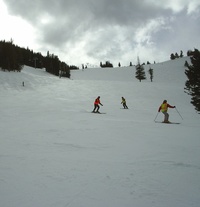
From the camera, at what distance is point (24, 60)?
9056cm

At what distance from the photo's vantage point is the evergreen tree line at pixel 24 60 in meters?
40.4

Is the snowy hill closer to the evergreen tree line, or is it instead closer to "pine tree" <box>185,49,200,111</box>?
"pine tree" <box>185,49,200,111</box>

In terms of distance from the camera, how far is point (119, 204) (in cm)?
339

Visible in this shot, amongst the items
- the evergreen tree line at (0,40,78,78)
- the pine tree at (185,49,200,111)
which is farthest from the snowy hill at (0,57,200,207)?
the evergreen tree line at (0,40,78,78)

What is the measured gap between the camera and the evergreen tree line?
40438 mm

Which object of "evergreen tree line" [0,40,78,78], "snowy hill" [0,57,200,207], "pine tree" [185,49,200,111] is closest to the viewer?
"snowy hill" [0,57,200,207]

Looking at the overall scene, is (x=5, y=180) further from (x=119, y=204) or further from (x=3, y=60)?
(x=3, y=60)

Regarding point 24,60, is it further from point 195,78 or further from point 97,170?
point 97,170

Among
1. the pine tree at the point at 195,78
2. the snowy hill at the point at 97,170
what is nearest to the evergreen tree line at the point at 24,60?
the pine tree at the point at 195,78

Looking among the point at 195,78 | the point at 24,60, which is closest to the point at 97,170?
the point at 195,78

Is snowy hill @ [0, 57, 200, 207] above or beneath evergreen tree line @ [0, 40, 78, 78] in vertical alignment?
beneath

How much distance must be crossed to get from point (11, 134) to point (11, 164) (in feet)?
11.4

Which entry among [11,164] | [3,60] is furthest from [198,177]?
[3,60]

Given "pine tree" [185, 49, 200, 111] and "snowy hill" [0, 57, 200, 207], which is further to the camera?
"pine tree" [185, 49, 200, 111]
